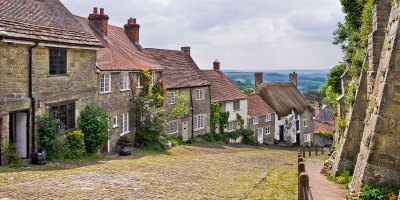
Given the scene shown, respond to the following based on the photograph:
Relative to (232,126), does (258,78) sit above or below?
above

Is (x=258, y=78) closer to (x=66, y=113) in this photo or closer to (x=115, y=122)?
(x=115, y=122)

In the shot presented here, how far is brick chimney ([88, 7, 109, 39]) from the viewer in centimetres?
2850

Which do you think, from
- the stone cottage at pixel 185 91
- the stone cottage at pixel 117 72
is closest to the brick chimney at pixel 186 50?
the stone cottage at pixel 185 91

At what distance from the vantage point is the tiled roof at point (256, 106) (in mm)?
46906

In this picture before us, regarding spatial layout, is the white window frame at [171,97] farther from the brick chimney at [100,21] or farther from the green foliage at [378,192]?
the green foliage at [378,192]

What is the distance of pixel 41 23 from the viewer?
1847cm

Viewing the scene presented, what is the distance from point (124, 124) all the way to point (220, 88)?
720 inches

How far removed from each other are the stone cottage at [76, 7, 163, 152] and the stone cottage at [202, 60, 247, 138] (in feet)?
36.5

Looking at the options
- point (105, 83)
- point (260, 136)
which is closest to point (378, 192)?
point (105, 83)

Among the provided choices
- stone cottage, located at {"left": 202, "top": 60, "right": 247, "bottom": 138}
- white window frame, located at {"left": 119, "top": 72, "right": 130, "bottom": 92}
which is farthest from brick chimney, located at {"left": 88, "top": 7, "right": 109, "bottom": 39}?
stone cottage, located at {"left": 202, "top": 60, "right": 247, "bottom": 138}

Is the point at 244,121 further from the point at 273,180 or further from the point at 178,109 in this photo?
the point at 273,180

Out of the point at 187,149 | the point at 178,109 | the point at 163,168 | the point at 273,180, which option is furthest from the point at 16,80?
the point at 178,109

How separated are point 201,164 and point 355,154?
7137 mm

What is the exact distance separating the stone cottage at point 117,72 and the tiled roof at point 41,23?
8.86 feet
